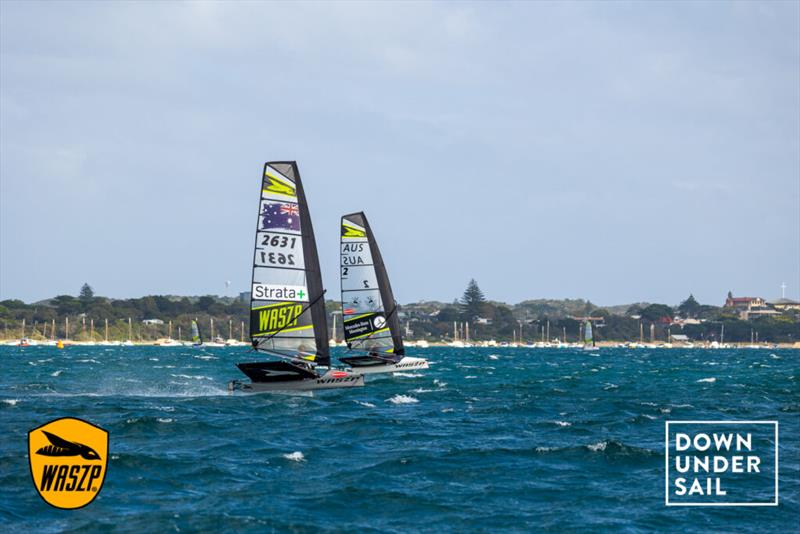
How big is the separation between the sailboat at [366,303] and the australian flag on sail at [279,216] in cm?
1835

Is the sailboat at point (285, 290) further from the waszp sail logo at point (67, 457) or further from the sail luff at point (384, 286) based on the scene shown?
the waszp sail logo at point (67, 457)

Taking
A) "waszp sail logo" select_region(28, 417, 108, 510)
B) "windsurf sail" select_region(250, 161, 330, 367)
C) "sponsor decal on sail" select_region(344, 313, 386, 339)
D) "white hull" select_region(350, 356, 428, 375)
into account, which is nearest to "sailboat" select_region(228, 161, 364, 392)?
"windsurf sail" select_region(250, 161, 330, 367)

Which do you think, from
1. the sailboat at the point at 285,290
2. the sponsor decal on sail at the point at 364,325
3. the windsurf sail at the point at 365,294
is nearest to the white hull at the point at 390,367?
the windsurf sail at the point at 365,294

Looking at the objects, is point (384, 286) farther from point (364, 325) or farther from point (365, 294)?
point (364, 325)

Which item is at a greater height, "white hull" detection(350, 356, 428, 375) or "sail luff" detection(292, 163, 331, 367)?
"sail luff" detection(292, 163, 331, 367)

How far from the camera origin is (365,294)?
2574 inches

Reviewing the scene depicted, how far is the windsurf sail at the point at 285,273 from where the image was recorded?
151 feet

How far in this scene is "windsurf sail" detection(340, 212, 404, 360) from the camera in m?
64.9

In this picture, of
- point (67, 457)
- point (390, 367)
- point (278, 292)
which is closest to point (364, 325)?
point (390, 367)

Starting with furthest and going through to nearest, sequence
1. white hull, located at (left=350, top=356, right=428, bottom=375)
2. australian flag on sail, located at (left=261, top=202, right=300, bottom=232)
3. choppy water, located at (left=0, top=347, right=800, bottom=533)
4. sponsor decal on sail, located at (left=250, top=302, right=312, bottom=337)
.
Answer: white hull, located at (left=350, top=356, right=428, bottom=375) → sponsor decal on sail, located at (left=250, top=302, right=312, bottom=337) → australian flag on sail, located at (left=261, top=202, right=300, bottom=232) → choppy water, located at (left=0, top=347, right=800, bottom=533)

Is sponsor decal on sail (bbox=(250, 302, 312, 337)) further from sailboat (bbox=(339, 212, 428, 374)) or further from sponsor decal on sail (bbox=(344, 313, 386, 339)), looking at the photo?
sponsor decal on sail (bbox=(344, 313, 386, 339))

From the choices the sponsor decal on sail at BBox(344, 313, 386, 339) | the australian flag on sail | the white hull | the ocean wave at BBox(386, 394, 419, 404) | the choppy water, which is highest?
the australian flag on sail

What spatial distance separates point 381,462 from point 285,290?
19717mm

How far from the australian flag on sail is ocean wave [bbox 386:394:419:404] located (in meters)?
8.77
